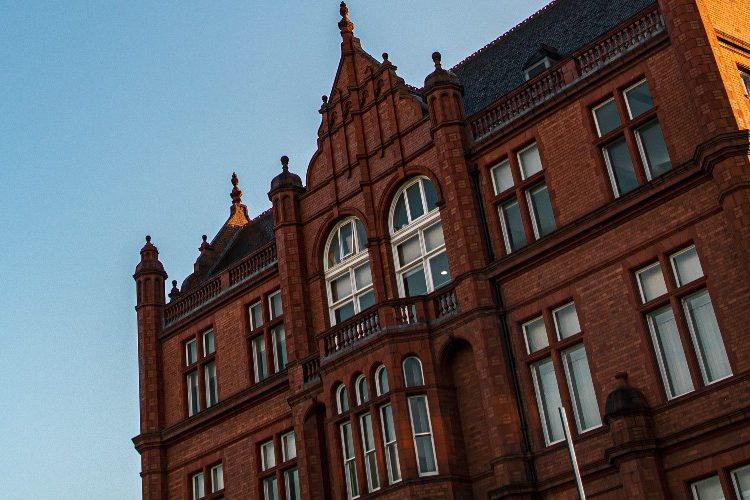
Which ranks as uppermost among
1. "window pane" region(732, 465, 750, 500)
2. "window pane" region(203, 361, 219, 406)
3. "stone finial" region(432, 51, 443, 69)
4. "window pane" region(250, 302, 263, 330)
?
"stone finial" region(432, 51, 443, 69)

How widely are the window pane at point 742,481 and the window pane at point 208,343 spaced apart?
2005 centimetres

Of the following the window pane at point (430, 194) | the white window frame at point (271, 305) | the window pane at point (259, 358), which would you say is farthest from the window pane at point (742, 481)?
the white window frame at point (271, 305)

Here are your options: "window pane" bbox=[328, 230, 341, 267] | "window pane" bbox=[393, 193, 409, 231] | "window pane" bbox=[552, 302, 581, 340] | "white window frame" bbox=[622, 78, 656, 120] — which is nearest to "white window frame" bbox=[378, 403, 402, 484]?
"window pane" bbox=[552, 302, 581, 340]

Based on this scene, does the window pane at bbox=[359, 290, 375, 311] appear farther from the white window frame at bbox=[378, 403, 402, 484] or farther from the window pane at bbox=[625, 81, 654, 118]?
the window pane at bbox=[625, 81, 654, 118]

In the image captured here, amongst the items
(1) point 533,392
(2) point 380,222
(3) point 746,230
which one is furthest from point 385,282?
(3) point 746,230

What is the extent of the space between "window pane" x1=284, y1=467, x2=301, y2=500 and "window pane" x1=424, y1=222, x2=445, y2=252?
318 inches

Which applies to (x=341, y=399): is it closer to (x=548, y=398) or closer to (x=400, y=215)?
(x=400, y=215)

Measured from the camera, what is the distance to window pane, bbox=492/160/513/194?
32.5 meters

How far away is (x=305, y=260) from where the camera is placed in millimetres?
37438

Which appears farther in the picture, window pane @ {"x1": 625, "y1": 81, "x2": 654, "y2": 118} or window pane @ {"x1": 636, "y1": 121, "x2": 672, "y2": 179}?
window pane @ {"x1": 625, "y1": 81, "x2": 654, "y2": 118}

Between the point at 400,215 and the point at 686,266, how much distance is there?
1020cm

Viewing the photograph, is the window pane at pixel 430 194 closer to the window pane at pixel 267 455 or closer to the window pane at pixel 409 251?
the window pane at pixel 409 251

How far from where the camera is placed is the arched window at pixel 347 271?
35750 millimetres

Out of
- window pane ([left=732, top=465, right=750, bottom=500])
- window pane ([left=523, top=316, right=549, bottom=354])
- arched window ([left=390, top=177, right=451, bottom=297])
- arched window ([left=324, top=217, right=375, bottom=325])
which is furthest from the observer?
arched window ([left=324, top=217, right=375, bottom=325])
